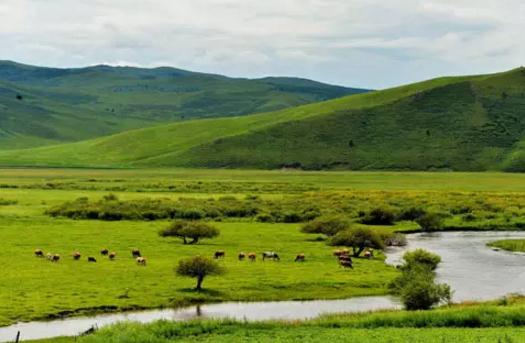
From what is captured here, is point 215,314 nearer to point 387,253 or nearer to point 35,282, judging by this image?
point 35,282

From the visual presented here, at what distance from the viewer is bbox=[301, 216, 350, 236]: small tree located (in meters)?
75.7

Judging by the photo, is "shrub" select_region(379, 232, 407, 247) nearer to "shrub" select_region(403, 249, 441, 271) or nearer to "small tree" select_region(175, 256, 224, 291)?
"shrub" select_region(403, 249, 441, 271)

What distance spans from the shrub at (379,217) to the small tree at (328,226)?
14518 mm

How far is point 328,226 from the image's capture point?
77.1 metres

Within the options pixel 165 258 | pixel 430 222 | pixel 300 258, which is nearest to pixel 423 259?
pixel 300 258

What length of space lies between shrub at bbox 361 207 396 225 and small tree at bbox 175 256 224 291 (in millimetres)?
47894

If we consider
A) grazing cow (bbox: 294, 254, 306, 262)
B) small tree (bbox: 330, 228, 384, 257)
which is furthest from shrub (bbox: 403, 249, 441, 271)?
grazing cow (bbox: 294, 254, 306, 262)

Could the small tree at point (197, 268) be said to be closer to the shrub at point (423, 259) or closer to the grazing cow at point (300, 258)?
the grazing cow at point (300, 258)

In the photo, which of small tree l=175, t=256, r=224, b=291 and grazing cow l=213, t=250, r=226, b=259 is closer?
small tree l=175, t=256, r=224, b=291

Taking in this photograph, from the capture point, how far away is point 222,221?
302 feet

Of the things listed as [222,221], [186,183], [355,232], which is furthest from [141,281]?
[186,183]

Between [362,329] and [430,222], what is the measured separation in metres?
54.1

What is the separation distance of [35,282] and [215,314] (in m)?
13.3

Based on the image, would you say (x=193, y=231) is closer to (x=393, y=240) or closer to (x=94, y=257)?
(x=94, y=257)
